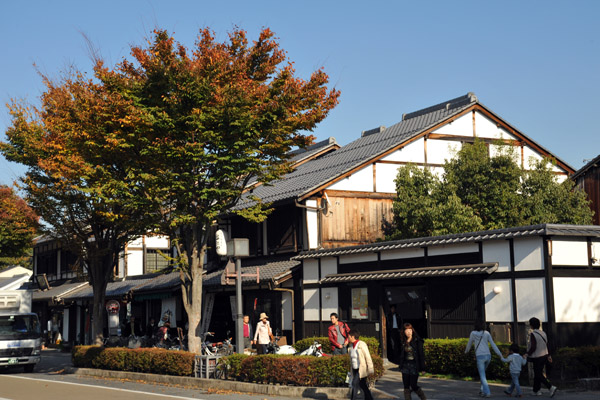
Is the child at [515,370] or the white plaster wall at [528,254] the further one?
the white plaster wall at [528,254]

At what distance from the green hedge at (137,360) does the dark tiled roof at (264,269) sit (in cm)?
537

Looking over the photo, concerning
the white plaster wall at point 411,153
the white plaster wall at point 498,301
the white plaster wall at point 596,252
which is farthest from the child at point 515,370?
the white plaster wall at point 411,153

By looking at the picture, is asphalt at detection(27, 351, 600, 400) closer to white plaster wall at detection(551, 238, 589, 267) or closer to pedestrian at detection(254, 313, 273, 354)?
pedestrian at detection(254, 313, 273, 354)

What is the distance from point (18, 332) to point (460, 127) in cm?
1972

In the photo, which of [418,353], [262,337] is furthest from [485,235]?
[262,337]

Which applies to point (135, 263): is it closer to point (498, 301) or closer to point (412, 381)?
point (498, 301)

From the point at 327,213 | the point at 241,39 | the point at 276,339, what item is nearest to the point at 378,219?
the point at 327,213

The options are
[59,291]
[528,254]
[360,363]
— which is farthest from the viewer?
[59,291]

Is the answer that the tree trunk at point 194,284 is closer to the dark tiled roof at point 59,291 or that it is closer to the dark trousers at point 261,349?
the dark trousers at point 261,349

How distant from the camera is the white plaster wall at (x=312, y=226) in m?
25.8

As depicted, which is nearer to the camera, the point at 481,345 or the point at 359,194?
the point at 481,345

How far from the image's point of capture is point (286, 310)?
2575 centimetres

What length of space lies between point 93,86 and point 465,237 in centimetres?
1311

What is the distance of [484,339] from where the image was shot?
14.5m
